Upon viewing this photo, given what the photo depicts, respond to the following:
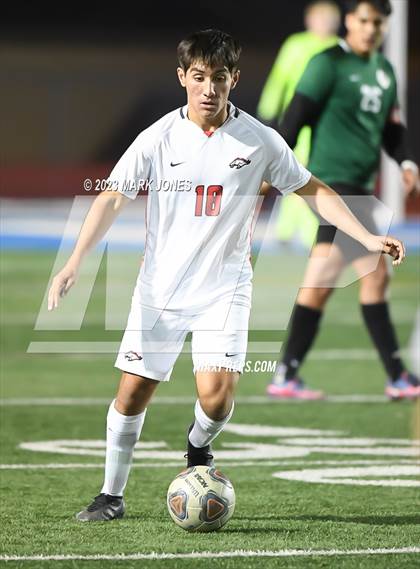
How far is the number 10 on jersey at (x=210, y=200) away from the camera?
556 cm

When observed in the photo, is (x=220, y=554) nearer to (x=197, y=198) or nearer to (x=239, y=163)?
(x=197, y=198)

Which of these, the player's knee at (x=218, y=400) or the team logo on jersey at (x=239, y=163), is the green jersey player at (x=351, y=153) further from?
the player's knee at (x=218, y=400)

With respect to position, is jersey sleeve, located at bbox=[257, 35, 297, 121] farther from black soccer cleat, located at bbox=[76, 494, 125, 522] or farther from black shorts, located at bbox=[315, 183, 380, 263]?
black soccer cleat, located at bbox=[76, 494, 125, 522]

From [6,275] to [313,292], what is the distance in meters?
7.98

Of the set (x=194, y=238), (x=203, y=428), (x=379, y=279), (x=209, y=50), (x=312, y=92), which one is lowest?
(x=379, y=279)

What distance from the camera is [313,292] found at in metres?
9.14

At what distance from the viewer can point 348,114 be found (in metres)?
9.06

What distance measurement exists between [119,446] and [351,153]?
3.82 metres

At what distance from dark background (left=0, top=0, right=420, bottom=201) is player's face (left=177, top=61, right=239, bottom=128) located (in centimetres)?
2124

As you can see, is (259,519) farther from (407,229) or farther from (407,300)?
(407,229)

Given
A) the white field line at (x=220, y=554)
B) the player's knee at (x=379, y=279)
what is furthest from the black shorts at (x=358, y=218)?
the white field line at (x=220, y=554)

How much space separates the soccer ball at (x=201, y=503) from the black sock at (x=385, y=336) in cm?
368

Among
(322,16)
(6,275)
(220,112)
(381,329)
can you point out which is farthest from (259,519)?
(6,275)

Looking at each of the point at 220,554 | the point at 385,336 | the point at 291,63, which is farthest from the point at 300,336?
the point at 291,63
